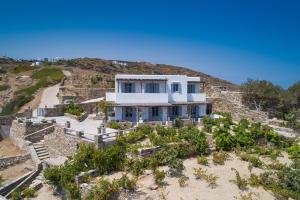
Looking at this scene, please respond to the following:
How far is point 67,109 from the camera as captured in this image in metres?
32.8

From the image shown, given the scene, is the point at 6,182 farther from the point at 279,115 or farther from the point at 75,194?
the point at 279,115

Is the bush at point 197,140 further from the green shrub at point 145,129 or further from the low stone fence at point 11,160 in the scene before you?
the low stone fence at point 11,160

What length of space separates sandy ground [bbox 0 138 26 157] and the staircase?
1269 mm

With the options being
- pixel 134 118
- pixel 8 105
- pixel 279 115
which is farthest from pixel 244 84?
pixel 8 105

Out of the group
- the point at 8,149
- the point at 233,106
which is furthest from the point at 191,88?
the point at 8,149

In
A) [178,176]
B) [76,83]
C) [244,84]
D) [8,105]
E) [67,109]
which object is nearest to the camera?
[178,176]

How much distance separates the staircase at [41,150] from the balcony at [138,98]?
807 cm

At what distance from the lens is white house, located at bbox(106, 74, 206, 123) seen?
1128 inches

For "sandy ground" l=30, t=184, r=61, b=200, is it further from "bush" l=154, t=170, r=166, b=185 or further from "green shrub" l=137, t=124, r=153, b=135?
"green shrub" l=137, t=124, r=153, b=135

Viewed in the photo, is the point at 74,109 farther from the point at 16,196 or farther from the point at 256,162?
the point at 256,162

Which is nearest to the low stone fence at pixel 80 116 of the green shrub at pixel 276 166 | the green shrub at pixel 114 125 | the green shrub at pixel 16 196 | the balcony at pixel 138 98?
the balcony at pixel 138 98

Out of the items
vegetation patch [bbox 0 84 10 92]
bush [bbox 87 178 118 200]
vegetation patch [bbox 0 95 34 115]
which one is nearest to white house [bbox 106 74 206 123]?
bush [bbox 87 178 118 200]

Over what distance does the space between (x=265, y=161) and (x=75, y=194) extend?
13.2m

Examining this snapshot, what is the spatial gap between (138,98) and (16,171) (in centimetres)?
1288
